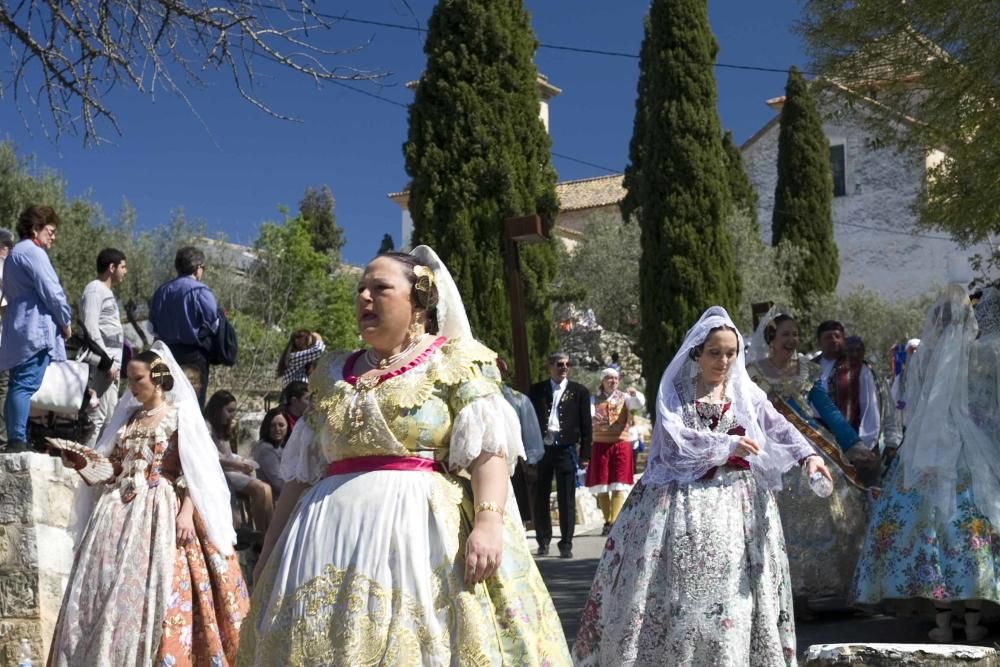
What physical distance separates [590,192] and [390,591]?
2017 inches

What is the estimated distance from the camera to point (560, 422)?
42.8 ft

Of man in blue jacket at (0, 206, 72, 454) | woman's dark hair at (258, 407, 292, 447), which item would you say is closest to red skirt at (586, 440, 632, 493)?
woman's dark hair at (258, 407, 292, 447)

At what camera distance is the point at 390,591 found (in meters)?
3.89

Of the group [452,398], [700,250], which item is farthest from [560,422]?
[700,250]

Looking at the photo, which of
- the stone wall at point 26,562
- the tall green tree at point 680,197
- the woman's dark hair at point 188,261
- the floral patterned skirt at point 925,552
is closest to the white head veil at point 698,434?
the floral patterned skirt at point 925,552

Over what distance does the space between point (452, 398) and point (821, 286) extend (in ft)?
115

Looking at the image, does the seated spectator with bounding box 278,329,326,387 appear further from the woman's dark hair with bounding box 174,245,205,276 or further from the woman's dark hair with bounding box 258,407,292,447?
the woman's dark hair with bounding box 174,245,205,276

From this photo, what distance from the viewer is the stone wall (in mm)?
6695

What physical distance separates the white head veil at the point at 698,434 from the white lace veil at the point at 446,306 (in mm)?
2055

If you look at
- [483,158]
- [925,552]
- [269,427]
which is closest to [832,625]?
[925,552]

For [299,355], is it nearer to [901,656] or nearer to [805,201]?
[901,656]

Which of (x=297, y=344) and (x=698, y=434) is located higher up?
(x=297, y=344)

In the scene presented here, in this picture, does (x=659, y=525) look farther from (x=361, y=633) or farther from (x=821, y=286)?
(x=821, y=286)

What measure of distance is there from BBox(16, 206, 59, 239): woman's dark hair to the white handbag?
85 centimetres
